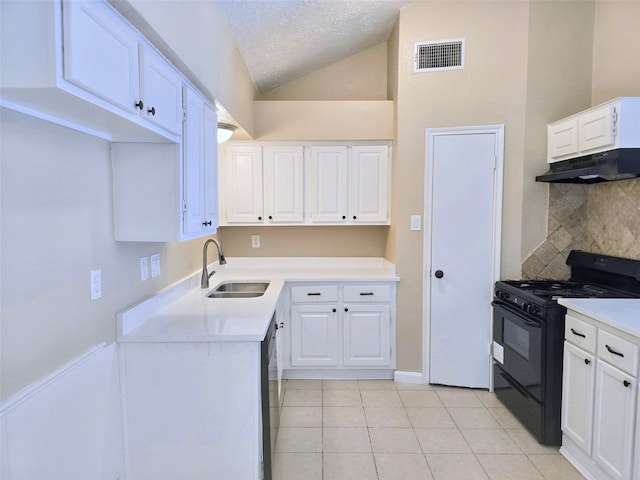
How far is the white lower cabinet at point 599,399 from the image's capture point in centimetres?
178

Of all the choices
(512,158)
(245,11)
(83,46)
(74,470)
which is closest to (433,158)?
(512,158)

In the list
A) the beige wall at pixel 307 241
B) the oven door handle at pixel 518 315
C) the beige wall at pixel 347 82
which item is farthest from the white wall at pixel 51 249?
the beige wall at pixel 347 82

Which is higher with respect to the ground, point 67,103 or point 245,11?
point 245,11

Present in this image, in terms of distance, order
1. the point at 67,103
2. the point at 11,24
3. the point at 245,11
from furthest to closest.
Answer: the point at 245,11 < the point at 67,103 < the point at 11,24

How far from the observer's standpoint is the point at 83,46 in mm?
1021

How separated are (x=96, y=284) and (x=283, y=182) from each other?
220 centimetres

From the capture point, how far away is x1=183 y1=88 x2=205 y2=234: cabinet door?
1.82 m

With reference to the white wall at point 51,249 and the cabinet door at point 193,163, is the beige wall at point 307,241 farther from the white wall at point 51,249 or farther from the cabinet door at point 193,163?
the white wall at point 51,249

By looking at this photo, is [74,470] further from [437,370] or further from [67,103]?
[437,370]

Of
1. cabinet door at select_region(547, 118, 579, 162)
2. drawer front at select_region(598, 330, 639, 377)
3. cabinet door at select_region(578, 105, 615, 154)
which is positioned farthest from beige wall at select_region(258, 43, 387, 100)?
drawer front at select_region(598, 330, 639, 377)

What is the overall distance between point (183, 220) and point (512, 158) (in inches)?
97.4

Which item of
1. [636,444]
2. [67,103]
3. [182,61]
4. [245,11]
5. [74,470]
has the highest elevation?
[245,11]

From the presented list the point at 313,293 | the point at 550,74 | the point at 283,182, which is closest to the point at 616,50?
the point at 550,74

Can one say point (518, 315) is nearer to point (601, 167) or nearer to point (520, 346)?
point (520, 346)
